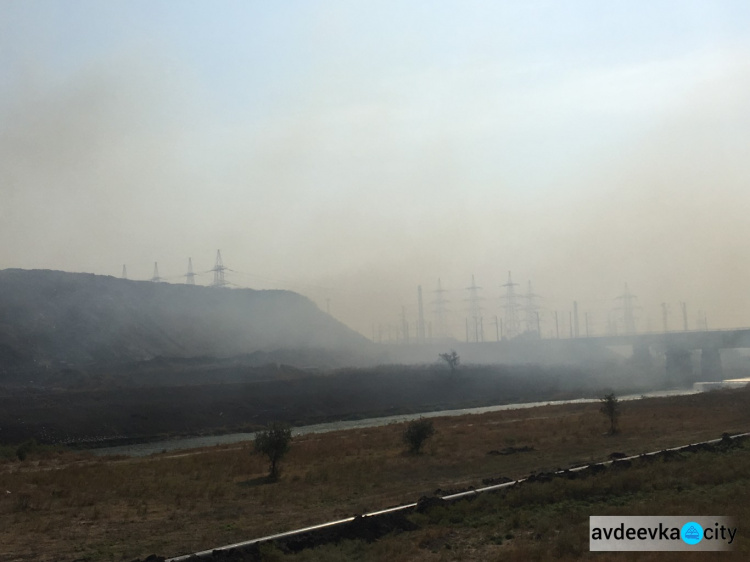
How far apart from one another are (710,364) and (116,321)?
11871 cm

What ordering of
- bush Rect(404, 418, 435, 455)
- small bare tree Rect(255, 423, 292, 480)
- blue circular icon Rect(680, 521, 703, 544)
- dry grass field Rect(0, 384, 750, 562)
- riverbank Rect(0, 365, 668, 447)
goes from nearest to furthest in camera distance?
blue circular icon Rect(680, 521, 703, 544) → dry grass field Rect(0, 384, 750, 562) → small bare tree Rect(255, 423, 292, 480) → bush Rect(404, 418, 435, 455) → riverbank Rect(0, 365, 668, 447)

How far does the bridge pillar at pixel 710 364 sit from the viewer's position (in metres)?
138

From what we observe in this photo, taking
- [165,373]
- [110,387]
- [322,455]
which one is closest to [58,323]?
[165,373]

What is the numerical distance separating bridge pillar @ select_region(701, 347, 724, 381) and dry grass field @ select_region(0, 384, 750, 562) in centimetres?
10484

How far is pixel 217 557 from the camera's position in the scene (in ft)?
46.9

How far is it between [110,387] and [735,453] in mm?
83360

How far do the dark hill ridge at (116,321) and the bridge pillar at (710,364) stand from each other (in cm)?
9610

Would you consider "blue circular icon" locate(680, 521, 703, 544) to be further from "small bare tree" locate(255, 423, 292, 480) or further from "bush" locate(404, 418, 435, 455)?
"bush" locate(404, 418, 435, 455)

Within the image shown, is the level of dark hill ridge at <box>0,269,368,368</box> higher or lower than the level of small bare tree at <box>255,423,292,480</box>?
higher

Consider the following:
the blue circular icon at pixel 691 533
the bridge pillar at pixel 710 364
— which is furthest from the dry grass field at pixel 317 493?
the bridge pillar at pixel 710 364

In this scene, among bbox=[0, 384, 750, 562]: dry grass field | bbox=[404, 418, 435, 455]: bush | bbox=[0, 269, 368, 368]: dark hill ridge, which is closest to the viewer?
bbox=[0, 384, 750, 562]: dry grass field

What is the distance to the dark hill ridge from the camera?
390 ft

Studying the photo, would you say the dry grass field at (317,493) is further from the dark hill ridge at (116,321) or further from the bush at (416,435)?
the dark hill ridge at (116,321)

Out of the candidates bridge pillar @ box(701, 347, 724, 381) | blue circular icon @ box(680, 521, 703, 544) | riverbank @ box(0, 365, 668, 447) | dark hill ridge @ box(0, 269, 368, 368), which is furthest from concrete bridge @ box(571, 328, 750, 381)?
blue circular icon @ box(680, 521, 703, 544)
